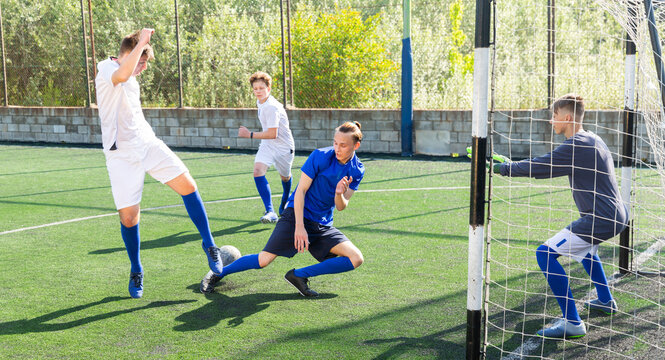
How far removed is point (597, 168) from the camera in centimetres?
414

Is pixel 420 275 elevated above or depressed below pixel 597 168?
below

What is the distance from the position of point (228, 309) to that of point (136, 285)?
2.71 feet

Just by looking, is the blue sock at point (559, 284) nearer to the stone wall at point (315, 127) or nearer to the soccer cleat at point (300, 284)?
the soccer cleat at point (300, 284)

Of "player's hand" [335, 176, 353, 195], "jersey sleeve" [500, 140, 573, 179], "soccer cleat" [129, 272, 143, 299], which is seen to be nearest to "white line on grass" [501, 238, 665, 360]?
"jersey sleeve" [500, 140, 573, 179]

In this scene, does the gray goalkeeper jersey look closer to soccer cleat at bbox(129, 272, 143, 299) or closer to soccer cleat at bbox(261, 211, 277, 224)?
soccer cleat at bbox(129, 272, 143, 299)

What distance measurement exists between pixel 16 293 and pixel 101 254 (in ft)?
3.95

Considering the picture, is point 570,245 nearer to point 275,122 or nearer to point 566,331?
point 566,331

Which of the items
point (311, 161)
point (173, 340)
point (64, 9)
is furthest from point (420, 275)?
point (64, 9)

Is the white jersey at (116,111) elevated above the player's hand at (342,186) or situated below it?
above

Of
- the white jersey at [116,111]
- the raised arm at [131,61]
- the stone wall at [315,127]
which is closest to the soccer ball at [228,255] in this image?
the white jersey at [116,111]

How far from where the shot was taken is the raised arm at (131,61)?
4.63 meters

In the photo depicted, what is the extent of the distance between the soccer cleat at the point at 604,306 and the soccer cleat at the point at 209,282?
9.00 ft

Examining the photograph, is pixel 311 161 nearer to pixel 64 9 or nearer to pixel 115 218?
pixel 115 218

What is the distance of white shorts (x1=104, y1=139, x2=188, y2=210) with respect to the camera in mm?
5039
